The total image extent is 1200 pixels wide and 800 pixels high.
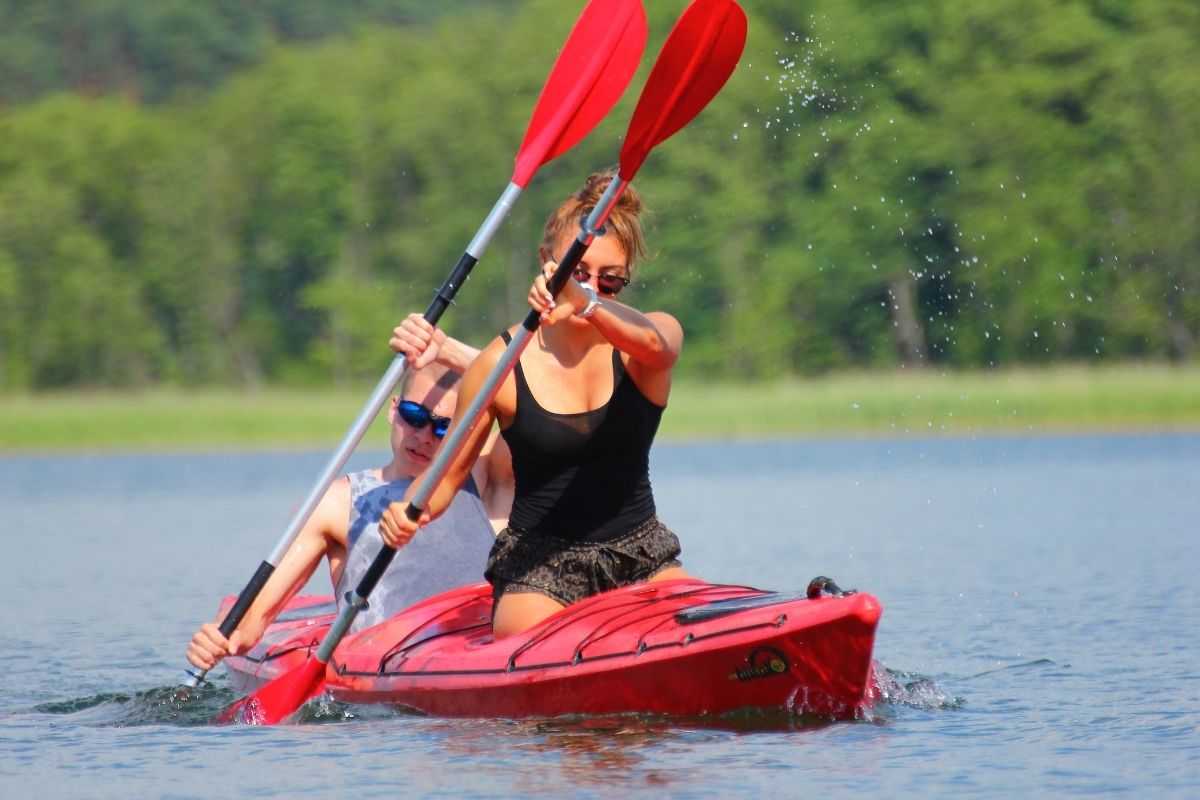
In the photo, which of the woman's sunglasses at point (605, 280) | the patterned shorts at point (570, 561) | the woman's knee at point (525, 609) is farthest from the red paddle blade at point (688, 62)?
the woman's knee at point (525, 609)

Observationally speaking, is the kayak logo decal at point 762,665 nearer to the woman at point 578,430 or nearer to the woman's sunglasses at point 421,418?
the woman at point 578,430

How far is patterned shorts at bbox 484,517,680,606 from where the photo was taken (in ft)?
18.0

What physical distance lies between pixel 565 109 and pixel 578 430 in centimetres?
140

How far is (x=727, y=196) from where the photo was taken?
30.7m

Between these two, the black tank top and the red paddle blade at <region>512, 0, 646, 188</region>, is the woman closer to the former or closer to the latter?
the black tank top

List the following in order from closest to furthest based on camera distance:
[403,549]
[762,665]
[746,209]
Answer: [762,665], [403,549], [746,209]

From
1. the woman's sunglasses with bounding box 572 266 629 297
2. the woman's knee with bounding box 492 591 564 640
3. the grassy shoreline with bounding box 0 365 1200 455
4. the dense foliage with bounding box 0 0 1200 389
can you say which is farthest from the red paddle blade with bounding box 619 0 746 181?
the dense foliage with bounding box 0 0 1200 389

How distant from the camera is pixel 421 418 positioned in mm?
6008

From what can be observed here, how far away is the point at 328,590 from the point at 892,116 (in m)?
20.9

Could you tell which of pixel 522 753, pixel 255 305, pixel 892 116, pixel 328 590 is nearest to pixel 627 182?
pixel 522 753

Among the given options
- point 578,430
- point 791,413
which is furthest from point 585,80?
point 791,413

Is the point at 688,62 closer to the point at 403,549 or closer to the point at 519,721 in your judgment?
the point at 403,549

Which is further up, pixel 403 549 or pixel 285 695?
pixel 403 549

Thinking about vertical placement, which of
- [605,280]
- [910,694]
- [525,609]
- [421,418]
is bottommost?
[910,694]
